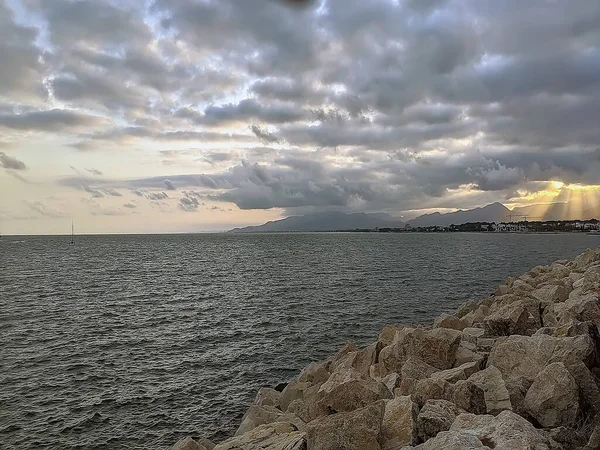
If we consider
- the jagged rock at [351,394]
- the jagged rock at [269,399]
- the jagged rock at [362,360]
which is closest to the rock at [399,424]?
the jagged rock at [351,394]

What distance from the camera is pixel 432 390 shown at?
26.3 ft

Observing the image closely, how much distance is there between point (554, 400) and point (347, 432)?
3.58 metres

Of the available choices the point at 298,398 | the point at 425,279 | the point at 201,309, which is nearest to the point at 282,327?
the point at 201,309

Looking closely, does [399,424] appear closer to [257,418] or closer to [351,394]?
[351,394]

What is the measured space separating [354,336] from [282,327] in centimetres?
463

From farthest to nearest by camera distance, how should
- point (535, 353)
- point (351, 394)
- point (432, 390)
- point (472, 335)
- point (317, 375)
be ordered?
point (317, 375), point (472, 335), point (535, 353), point (351, 394), point (432, 390)

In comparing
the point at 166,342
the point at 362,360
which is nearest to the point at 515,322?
the point at 362,360

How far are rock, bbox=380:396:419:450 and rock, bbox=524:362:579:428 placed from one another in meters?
2.05

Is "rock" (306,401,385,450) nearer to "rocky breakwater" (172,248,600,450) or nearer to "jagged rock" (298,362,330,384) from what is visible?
"rocky breakwater" (172,248,600,450)

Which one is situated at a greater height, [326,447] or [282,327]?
[326,447]

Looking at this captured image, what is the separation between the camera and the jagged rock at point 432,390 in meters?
7.84

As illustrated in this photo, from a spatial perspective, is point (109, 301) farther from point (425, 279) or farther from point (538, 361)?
point (538, 361)

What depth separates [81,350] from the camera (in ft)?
74.5

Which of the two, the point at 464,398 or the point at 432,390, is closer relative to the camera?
the point at 464,398
